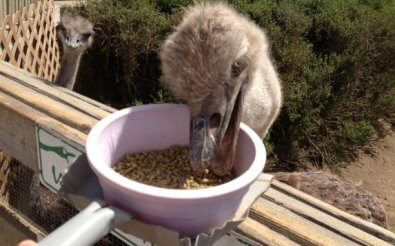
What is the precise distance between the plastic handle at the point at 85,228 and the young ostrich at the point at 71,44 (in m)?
3.26

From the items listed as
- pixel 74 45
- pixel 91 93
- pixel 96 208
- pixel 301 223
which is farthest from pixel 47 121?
pixel 91 93

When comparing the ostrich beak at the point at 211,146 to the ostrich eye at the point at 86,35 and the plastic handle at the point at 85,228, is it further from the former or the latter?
the ostrich eye at the point at 86,35

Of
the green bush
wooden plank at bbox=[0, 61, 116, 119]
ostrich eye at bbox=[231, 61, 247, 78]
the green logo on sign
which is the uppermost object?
ostrich eye at bbox=[231, 61, 247, 78]

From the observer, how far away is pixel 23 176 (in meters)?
1.79

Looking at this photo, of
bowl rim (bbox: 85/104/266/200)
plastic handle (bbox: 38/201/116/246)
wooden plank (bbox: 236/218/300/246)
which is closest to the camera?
plastic handle (bbox: 38/201/116/246)

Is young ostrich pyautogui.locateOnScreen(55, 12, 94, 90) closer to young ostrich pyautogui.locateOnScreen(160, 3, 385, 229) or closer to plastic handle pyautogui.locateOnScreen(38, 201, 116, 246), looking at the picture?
young ostrich pyautogui.locateOnScreen(160, 3, 385, 229)

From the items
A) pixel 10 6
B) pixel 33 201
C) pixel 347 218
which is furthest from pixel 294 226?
pixel 10 6

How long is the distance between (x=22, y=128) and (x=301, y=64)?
4.29 metres

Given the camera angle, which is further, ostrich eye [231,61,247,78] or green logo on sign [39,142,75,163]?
ostrich eye [231,61,247,78]

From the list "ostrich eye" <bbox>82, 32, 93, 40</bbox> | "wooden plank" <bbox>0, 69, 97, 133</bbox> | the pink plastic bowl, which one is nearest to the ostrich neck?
"ostrich eye" <bbox>82, 32, 93, 40</bbox>

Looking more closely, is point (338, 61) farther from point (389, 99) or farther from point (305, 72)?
point (389, 99)

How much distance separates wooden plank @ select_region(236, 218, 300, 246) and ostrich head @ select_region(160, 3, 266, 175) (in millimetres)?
149

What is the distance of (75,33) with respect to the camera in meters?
4.14

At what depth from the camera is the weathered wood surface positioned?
1069 mm
